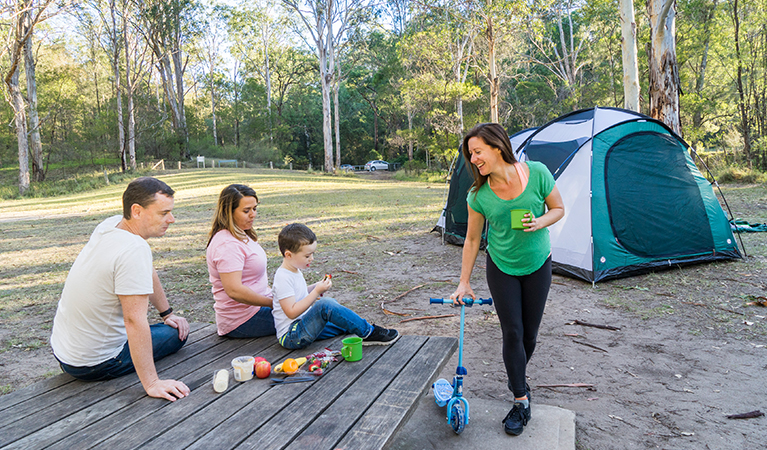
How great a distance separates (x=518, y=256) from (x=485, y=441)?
3.41 ft

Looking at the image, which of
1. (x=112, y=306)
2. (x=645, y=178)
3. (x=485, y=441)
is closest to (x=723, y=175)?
(x=645, y=178)

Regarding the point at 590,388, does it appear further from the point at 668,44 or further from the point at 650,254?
the point at 668,44

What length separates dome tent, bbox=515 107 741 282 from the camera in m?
5.97

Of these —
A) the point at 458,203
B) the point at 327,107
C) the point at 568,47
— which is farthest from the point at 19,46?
the point at 568,47

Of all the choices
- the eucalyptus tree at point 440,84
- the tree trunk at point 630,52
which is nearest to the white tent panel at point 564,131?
the tree trunk at point 630,52

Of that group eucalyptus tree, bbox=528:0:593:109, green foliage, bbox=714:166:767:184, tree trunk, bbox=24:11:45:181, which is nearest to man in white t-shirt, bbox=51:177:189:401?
green foliage, bbox=714:166:767:184

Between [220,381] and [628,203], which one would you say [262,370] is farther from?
[628,203]

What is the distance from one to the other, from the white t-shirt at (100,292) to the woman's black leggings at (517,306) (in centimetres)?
183

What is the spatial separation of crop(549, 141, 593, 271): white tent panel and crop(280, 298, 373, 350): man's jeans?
13.2ft

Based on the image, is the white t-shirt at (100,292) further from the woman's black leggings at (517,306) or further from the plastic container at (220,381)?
the woman's black leggings at (517,306)

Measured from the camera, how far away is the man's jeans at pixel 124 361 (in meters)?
2.39

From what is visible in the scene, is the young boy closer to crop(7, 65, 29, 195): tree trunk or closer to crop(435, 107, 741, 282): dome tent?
crop(435, 107, 741, 282): dome tent

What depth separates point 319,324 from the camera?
287 cm

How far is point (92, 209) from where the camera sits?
14953 mm
